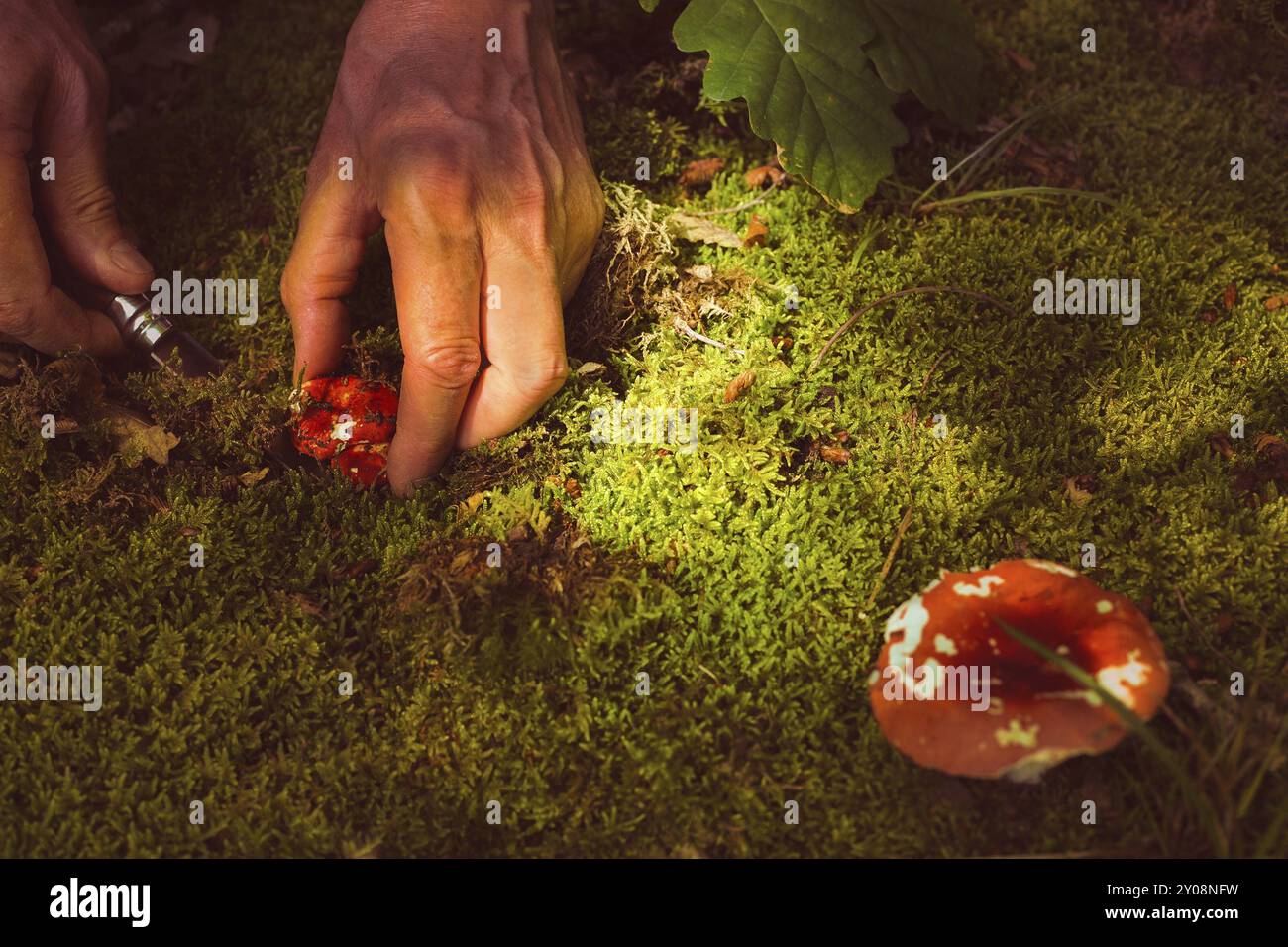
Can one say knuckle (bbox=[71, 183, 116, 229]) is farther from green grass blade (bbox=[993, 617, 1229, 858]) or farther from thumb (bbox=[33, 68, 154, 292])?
green grass blade (bbox=[993, 617, 1229, 858])

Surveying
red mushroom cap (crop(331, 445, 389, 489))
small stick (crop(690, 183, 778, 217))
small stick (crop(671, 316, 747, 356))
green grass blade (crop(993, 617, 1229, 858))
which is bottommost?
green grass blade (crop(993, 617, 1229, 858))

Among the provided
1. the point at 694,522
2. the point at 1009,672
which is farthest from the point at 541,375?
the point at 1009,672

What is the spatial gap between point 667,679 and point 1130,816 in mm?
1397

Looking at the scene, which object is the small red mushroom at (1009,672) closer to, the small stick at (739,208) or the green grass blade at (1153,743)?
the green grass blade at (1153,743)

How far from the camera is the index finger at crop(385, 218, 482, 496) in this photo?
2.94 m

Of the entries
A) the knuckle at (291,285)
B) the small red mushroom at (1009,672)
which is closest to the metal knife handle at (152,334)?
the knuckle at (291,285)

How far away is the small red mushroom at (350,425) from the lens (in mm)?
3357

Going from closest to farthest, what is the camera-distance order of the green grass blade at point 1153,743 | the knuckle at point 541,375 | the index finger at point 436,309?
the green grass blade at point 1153,743 → the index finger at point 436,309 → the knuckle at point 541,375

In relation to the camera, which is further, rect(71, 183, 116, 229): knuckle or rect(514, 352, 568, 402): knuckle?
rect(71, 183, 116, 229): knuckle

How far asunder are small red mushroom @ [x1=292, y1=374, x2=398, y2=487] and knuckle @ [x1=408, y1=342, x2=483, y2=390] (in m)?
0.46

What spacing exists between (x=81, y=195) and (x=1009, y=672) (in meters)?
3.76

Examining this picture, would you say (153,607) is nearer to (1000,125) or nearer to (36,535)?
(36,535)

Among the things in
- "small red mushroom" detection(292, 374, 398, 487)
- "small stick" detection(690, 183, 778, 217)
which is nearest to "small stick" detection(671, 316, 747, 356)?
"small stick" detection(690, 183, 778, 217)

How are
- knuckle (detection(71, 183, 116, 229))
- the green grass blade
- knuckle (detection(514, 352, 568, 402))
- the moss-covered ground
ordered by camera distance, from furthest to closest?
1. knuckle (detection(71, 183, 116, 229))
2. knuckle (detection(514, 352, 568, 402))
3. the moss-covered ground
4. the green grass blade
